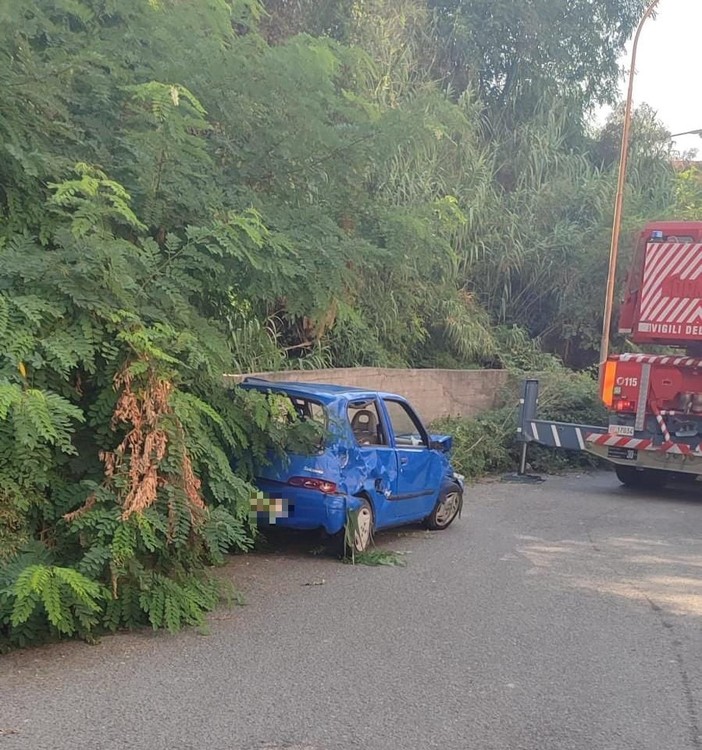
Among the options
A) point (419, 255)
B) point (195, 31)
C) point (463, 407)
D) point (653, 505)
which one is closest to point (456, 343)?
point (463, 407)

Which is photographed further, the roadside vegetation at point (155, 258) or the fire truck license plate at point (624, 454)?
the fire truck license plate at point (624, 454)

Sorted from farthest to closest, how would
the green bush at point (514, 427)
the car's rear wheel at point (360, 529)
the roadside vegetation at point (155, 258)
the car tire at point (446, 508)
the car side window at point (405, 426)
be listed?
the green bush at point (514, 427)
the car tire at point (446, 508)
the car side window at point (405, 426)
the car's rear wheel at point (360, 529)
the roadside vegetation at point (155, 258)

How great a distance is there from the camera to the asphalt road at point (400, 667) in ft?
15.0

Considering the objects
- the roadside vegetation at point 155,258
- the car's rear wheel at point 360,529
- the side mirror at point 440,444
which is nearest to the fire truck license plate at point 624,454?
the side mirror at point 440,444

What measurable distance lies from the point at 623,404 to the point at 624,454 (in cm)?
72

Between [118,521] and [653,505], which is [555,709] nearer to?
[118,521]

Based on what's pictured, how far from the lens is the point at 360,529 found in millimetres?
8328

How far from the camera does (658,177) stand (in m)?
25.7

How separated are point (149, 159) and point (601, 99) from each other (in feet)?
Answer: 79.4

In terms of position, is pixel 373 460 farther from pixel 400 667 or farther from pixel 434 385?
pixel 434 385

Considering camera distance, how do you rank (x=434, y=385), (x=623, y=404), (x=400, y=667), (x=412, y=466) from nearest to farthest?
(x=400, y=667), (x=412, y=466), (x=623, y=404), (x=434, y=385)

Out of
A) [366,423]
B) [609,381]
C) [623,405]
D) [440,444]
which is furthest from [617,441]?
[366,423]

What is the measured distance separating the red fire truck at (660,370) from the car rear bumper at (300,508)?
22.3 ft

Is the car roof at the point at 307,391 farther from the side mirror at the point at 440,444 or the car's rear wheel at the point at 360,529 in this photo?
the side mirror at the point at 440,444
